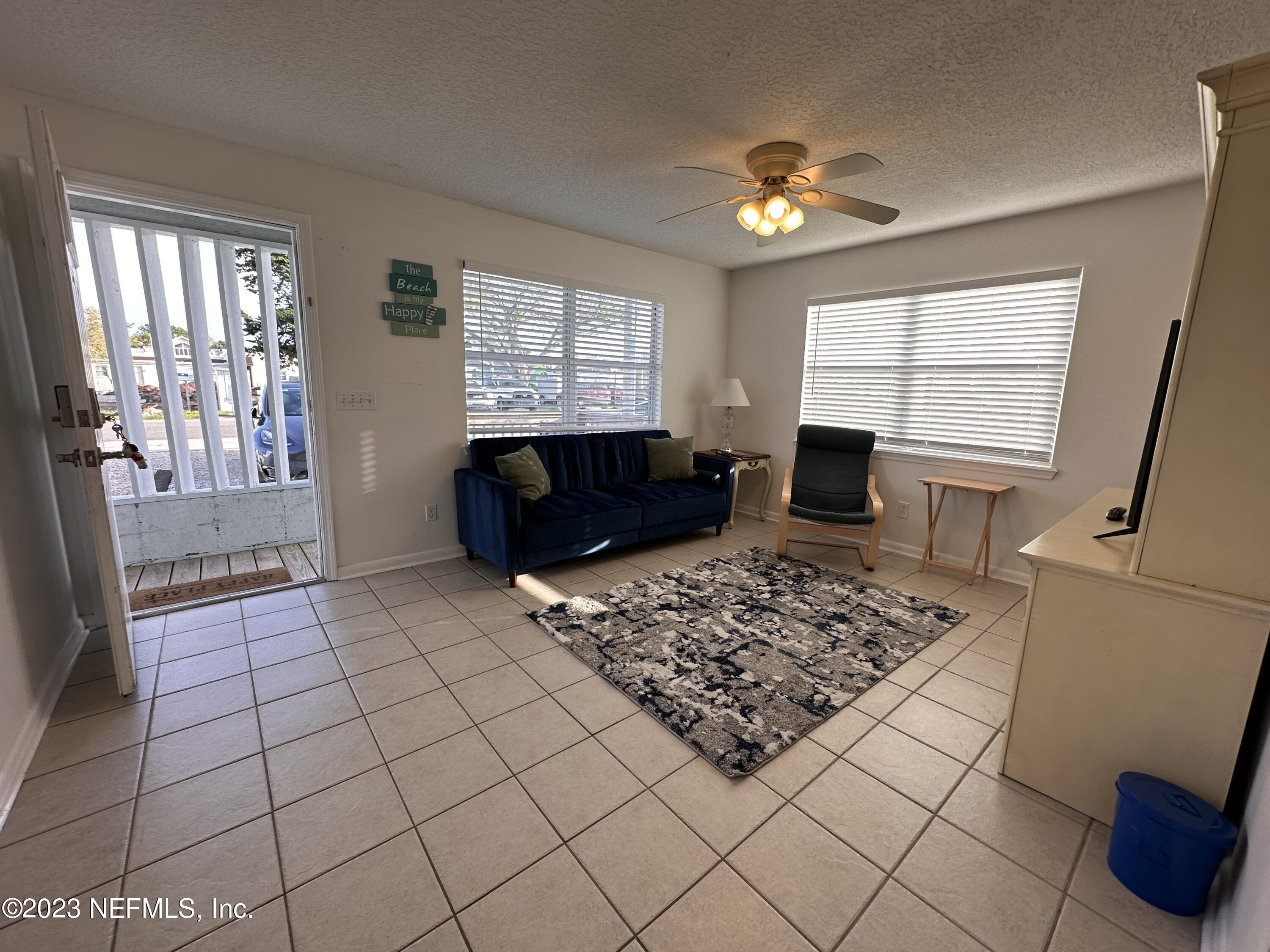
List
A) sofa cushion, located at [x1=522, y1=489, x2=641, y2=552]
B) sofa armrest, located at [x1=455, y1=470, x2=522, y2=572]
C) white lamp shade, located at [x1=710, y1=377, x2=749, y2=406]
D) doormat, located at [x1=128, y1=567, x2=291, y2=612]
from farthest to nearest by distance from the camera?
white lamp shade, located at [x1=710, y1=377, x2=749, y2=406]
sofa cushion, located at [x1=522, y1=489, x2=641, y2=552]
sofa armrest, located at [x1=455, y1=470, x2=522, y2=572]
doormat, located at [x1=128, y1=567, x2=291, y2=612]

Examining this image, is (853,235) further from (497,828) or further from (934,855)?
(497,828)

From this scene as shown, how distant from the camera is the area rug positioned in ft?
6.50

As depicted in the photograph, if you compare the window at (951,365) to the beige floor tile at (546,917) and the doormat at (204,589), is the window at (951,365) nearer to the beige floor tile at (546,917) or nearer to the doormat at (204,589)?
the beige floor tile at (546,917)

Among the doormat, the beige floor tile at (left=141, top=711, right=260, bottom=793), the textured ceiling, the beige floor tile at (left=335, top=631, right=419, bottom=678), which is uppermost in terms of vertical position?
the textured ceiling

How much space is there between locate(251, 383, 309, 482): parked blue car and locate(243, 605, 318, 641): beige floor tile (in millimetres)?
1565

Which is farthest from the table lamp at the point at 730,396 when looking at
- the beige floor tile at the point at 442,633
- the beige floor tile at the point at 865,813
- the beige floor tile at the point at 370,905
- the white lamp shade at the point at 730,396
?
the beige floor tile at the point at 370,905

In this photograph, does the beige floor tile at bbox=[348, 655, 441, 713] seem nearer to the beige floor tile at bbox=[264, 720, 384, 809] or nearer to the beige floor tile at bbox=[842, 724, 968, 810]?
the beige floor tile at bbox=[264, 720, 384, 809]

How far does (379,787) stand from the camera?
1.61 metres

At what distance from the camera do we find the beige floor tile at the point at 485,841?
132 cm

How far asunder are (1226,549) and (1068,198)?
2.70 meters

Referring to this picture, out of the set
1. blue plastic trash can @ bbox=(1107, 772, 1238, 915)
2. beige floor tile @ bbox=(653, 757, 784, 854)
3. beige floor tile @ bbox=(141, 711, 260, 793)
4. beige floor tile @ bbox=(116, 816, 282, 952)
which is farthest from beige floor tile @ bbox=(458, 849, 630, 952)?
blue plastic trash can @ bbox=(1107, 772, 1238, 915)

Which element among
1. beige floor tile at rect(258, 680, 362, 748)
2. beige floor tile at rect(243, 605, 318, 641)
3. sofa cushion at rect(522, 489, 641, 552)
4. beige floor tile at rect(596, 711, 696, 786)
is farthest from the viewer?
sofa cushion at rect(522, 489, 641, 552)

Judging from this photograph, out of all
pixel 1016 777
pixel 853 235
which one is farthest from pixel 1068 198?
pixel 1016 777

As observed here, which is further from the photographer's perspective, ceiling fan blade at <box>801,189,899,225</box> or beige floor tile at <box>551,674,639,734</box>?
ceiling fan blade at <box>801,189,899,225</box>
